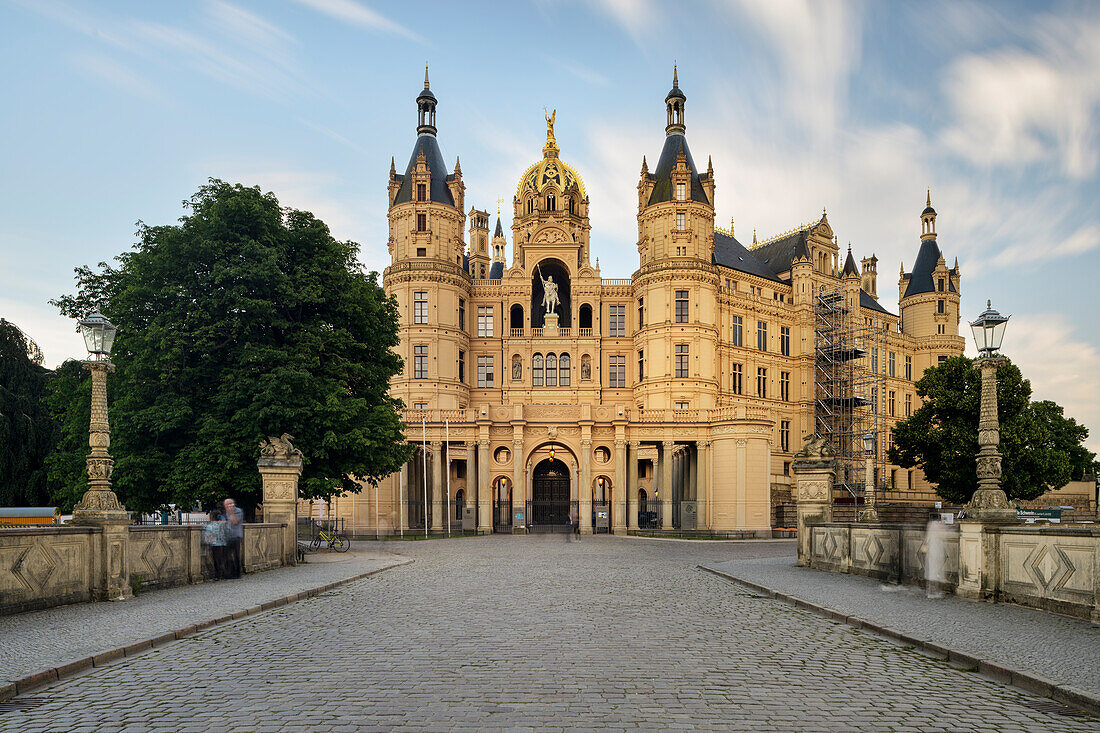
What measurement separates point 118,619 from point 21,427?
3164 cm

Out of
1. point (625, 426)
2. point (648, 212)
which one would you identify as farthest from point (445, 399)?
point (648, 212)

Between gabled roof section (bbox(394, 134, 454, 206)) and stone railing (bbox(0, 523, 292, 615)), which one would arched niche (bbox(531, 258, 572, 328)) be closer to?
gabled roof section (bbox(394, 134, 454, 206))

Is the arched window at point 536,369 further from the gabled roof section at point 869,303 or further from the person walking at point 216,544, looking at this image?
the person walking at point 216,544

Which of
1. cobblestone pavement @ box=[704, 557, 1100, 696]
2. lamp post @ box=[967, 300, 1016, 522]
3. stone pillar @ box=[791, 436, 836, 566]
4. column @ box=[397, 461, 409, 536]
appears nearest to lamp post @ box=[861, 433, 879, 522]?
stone pillar @ box=[791, 436, 836, 566]

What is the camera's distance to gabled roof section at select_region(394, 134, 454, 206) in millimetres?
61188

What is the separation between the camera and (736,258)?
72688 millimetres

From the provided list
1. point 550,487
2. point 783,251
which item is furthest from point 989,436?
point 783,251

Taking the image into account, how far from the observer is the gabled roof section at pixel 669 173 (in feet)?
207

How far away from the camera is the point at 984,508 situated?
1541 cm

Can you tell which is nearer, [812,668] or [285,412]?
[812,668]

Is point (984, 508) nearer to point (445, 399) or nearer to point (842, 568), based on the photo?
point (842, 568)

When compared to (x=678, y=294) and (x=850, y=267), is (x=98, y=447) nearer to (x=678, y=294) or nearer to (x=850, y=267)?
(x=678, y=294)

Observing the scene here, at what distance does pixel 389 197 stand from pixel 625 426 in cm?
2590

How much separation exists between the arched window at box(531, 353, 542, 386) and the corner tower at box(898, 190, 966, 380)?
4077cm
